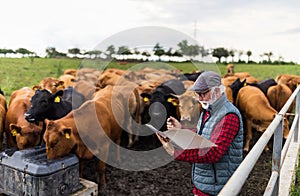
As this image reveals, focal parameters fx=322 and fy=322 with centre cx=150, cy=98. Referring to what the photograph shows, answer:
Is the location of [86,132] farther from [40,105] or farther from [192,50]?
[192,50]

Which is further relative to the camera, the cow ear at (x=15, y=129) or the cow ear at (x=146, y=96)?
the cow ear at (x=146, y=96)

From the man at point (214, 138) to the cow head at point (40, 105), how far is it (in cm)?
319


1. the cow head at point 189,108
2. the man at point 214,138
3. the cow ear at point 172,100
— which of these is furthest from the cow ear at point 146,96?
the man at point 214,138

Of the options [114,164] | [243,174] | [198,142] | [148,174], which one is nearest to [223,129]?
[198,142]

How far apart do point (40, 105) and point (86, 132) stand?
1.17 meters

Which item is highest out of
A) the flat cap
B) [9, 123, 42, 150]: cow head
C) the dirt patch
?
the flat cap

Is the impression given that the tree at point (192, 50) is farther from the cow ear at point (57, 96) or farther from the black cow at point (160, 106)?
the cow ear at point (57, 96)

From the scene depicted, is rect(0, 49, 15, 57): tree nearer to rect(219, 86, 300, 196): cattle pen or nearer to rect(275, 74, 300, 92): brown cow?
rect(275, 74, 300, 92): brown cow

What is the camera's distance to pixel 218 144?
233 cm

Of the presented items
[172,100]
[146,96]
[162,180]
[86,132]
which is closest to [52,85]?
[146,96]

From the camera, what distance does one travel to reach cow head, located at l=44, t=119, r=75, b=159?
4.07 m

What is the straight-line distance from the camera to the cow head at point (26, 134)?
4.74 metres

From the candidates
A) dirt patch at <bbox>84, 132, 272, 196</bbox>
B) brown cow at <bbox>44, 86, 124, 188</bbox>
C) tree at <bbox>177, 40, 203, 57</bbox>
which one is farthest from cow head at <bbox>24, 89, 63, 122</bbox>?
tree at <bbox>177, 40, 203, 57</bbox>

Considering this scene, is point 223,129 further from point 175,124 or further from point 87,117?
point 87,117
